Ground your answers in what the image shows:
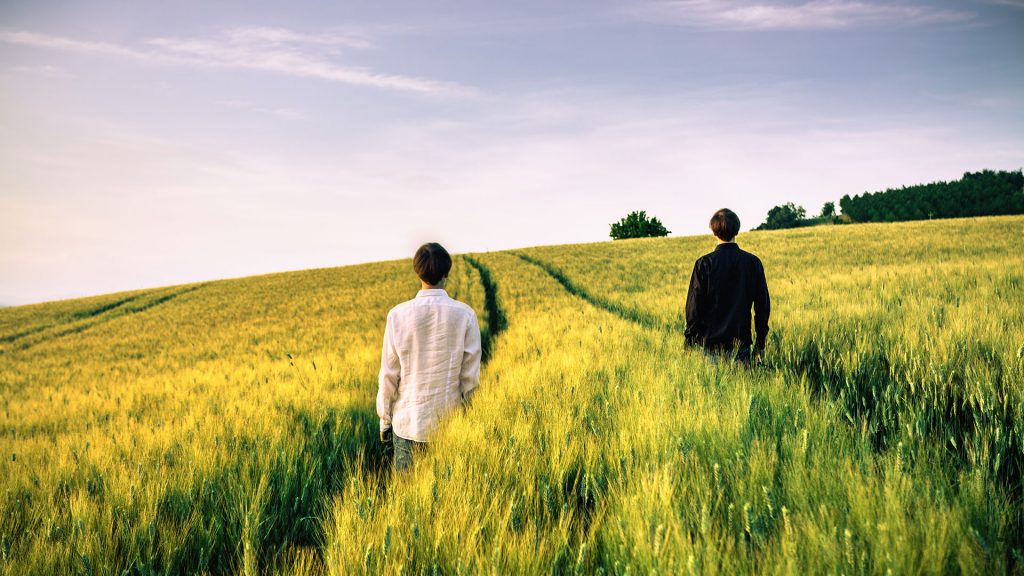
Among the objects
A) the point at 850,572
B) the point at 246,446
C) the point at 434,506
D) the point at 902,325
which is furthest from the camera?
the point at 902,325

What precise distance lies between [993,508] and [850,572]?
88cm

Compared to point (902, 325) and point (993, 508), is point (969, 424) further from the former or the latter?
point (902, 325)

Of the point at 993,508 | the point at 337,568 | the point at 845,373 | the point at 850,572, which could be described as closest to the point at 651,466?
the point at 850,572

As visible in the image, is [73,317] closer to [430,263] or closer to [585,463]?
[430,263]

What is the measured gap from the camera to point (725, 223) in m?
4.86

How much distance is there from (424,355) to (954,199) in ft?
404

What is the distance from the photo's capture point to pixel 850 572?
1422 millimetres

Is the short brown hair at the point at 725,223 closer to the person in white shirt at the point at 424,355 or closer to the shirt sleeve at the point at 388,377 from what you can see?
the person in white shirt at the point at 424,355

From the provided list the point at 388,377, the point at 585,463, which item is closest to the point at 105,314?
the point at 388,377

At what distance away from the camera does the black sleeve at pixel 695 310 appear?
16.7ft

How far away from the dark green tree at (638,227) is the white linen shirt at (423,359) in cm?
9635

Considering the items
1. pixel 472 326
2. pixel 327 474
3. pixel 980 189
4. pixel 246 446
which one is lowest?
pixel 327 474

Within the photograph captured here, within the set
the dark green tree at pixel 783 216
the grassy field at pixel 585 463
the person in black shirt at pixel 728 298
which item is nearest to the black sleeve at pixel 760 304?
the person in black shirt at pixel 728 298

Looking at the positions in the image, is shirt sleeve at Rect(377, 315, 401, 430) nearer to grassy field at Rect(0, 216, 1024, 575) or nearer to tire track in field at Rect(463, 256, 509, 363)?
grassy field at Rect(0, 216, 1024, 575)
